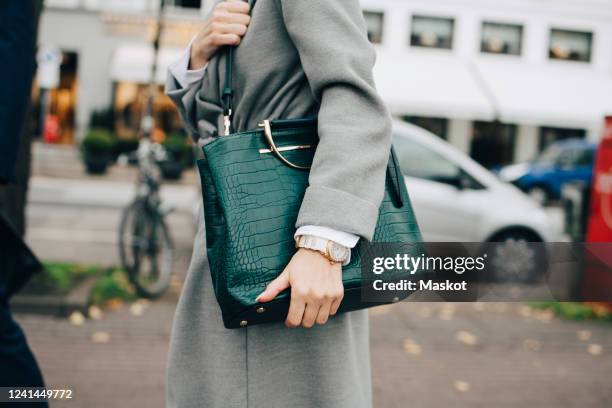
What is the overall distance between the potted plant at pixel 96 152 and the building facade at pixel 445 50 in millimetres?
4871

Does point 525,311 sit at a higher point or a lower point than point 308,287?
lower

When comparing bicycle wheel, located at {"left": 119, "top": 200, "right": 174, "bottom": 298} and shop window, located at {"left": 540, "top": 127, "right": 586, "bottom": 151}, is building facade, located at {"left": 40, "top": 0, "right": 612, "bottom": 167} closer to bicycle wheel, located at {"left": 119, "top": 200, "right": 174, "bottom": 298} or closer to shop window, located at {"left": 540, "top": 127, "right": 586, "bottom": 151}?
shop window, located at {"left": 540, "top": 127, "right": 586, "bottom": 151}

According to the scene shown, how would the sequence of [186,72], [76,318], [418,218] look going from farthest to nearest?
[418,218] < [76,318] < [186,72]

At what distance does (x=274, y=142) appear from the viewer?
1.34m

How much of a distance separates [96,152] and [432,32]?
42.2 feet

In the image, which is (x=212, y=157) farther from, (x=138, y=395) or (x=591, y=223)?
(x=591, y=223)

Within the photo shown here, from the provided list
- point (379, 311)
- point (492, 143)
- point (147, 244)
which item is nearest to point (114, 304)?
point (147, 244)

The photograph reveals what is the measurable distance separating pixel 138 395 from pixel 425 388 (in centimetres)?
158

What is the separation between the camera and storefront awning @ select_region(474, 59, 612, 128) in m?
19.2

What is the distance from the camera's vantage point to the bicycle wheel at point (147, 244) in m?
5.38

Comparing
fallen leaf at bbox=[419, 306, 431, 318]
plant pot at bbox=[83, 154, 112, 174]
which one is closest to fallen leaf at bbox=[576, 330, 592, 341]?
fallen leaf at bbox=[419, 306, 431, 318]

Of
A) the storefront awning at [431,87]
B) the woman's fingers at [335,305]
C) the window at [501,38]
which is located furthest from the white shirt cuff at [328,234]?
the window at [501,38]

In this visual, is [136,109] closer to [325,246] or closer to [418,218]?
[418,218]

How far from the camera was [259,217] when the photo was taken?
4.23ft
